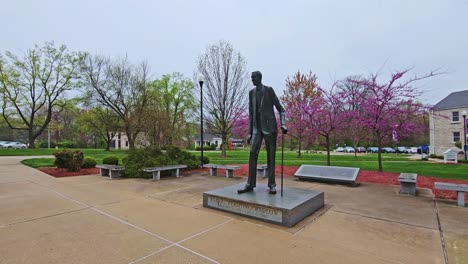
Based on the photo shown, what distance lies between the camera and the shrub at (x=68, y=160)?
34.2 feet

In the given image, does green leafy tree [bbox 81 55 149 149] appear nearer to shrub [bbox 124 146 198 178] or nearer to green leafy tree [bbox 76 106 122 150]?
green leafy tree [bbox 76 106 122 150]

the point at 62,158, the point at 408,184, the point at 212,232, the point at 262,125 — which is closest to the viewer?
the point at 212,232

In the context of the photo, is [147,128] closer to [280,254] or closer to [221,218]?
[221,218]

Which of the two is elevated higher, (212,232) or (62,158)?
(62,158)

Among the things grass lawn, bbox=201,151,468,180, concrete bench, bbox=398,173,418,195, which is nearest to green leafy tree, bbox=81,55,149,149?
grass lawn, bbox=201,151,468,180

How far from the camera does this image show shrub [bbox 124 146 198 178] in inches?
365

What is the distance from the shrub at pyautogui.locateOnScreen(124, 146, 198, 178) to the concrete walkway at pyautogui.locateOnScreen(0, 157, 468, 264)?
3.34m

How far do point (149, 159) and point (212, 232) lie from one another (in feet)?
22.3

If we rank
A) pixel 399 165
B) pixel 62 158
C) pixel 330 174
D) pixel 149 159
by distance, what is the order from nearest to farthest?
pixel 330 174 → pixel 149 159 → pixel 62 158 → pixel 399 165

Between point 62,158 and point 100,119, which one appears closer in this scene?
point 62,158

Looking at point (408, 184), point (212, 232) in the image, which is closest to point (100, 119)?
point (212, 232)

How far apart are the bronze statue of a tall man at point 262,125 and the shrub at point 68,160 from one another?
924cm

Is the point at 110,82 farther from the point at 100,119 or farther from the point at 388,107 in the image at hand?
the point at 388,107

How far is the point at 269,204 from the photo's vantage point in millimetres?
4121
